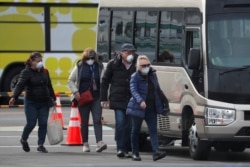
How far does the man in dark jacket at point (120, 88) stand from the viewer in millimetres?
16891

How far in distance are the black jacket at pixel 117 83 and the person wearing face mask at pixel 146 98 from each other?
1.58ft

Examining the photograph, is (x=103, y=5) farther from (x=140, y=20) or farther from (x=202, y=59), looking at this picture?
(x=202, y=59)

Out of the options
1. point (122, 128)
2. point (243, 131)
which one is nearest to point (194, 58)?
point (243, 131)

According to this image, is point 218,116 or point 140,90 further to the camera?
point 140,90

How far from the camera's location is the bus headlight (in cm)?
1595

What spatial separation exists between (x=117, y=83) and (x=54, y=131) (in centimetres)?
264

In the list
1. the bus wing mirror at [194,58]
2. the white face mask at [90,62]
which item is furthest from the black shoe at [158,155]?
the white face mask at [90,62]

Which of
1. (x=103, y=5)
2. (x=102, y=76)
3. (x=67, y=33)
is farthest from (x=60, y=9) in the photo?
A: (x=102, y=76)

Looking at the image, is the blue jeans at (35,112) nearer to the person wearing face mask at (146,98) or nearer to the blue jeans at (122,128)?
the blue jeans at (122,128)

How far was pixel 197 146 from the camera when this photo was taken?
652 inches

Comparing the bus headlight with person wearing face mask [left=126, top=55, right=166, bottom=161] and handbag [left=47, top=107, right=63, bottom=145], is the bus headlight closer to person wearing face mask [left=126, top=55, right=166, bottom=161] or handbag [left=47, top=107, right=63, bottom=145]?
person wearing face mask [left=126, top=55, right=166, bottom=161]

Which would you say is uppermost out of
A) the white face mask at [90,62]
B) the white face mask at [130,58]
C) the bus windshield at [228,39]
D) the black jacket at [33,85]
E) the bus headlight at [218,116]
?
the bus windshield at [228,39]

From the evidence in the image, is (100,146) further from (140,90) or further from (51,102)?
(140,90)

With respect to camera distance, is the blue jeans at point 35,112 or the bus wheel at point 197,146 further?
the blue jeans at point 35,112
